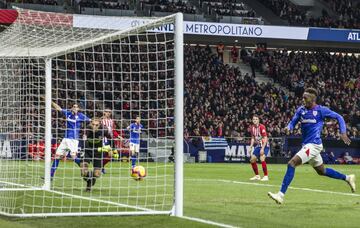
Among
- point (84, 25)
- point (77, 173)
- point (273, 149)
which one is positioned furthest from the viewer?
point (273, 149)

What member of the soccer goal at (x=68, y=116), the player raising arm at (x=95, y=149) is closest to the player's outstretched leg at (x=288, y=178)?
the soccer goal at (x=68, y=116)

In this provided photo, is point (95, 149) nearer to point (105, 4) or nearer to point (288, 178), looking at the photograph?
point (288, 178)

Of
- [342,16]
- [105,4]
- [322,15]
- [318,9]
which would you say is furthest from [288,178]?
[318,9]

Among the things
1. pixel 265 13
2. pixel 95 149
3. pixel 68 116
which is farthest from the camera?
pixel 265 13

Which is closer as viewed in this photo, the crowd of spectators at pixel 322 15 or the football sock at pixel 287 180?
the football sock at pixel 287 180

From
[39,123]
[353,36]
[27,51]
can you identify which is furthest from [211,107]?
[27,51]

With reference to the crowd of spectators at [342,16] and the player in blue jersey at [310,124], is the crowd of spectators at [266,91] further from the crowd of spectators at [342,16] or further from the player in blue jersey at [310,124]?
the player in blue jersey at [310,124]

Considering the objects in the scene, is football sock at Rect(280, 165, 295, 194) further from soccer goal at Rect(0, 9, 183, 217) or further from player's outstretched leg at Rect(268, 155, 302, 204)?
soccer goal at Rect(0, 9, 183, 217)

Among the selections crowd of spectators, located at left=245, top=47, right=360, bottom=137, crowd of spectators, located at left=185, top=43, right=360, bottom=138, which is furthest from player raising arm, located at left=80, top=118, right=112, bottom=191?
crowd of spectators, located at left=245, top=47, right=360, bottom=137

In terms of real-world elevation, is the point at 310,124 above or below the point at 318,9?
below

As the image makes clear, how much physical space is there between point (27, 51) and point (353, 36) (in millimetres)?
38208

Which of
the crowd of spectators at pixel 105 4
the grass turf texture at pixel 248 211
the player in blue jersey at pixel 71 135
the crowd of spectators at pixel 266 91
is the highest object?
the crowd of spectators at pixel 105 4

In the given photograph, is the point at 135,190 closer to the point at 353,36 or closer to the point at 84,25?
the point at 84,25

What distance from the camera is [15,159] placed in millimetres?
18547
